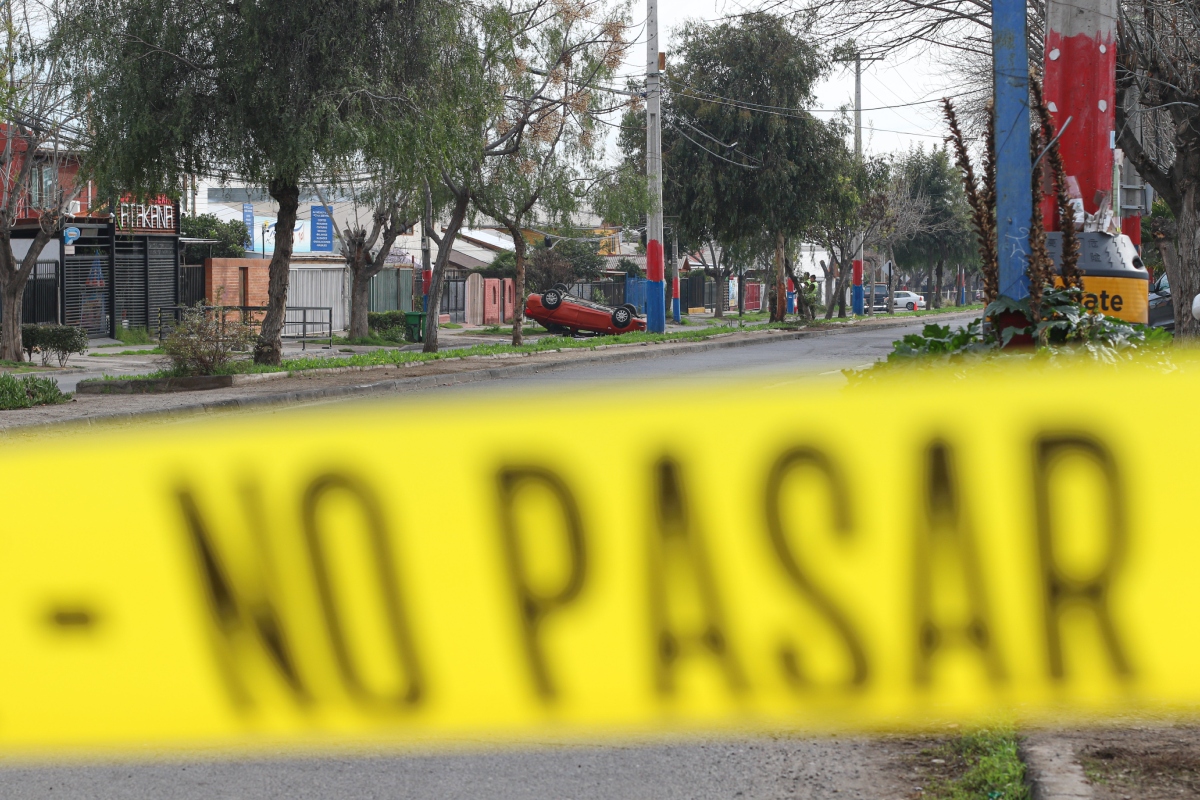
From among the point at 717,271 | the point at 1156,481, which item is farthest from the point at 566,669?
the point at 717,271

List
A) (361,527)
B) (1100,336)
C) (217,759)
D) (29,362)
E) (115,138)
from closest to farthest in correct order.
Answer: (361,527)
(217,759)
(1100,336)
(115,138)
(29,362)

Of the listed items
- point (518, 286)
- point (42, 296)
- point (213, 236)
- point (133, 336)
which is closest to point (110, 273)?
point (133, 336)

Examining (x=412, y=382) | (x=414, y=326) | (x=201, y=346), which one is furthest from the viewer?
(x=414, y=326)

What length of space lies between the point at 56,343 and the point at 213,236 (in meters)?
23.5

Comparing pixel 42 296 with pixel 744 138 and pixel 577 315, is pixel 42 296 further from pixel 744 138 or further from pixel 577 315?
pixel 744 138

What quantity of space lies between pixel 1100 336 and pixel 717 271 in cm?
4784

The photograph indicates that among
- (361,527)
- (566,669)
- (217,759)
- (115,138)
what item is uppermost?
(115,138)

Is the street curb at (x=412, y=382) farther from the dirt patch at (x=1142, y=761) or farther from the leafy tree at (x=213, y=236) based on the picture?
the leafy tree at (x=213, y=236)

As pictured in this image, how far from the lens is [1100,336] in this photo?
6.64m

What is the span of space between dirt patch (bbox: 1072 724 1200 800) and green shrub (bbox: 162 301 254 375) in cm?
1582

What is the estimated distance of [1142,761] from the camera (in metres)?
3.75

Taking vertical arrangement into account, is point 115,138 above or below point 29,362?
above

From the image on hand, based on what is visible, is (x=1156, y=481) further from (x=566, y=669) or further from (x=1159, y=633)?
(x=566, y=669)

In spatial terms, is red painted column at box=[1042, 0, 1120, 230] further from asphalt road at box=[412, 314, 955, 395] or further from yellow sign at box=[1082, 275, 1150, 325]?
asphalt road at box=[412, 314, 955, 395]
